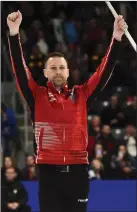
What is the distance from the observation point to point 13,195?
9594mm

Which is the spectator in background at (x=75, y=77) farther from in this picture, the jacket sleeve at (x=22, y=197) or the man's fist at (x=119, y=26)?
the man's fist at (x=119, y=26)

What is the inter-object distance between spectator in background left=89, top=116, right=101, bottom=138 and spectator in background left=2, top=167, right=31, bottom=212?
9.80 feet

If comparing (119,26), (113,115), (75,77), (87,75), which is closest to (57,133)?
(119,26)

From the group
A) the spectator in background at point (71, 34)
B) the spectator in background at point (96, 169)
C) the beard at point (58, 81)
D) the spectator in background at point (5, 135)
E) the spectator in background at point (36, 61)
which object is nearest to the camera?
the beard at point (58, 81)

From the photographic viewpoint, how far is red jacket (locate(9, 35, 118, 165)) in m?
4.75

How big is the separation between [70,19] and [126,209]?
614 cm

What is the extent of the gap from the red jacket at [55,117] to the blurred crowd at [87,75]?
16.0 ft

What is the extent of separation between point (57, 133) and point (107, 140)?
25.0 feet

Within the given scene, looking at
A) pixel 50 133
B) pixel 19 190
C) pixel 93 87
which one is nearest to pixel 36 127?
pixel 50 133

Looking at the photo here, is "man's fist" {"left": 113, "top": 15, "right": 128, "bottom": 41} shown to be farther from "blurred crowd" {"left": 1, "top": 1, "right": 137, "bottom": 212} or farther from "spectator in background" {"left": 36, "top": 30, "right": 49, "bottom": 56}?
"spectator in background" {"left": 36, "top": 30, "right": 49, "bottom": 56}

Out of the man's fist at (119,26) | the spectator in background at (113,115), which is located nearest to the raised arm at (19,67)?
the man's fist at (119,26)

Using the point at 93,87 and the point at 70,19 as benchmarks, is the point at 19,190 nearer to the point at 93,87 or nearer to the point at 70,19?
the point at 93,87

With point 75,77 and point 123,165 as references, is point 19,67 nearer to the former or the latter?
point 123,165

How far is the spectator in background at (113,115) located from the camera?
1346 centimetres
